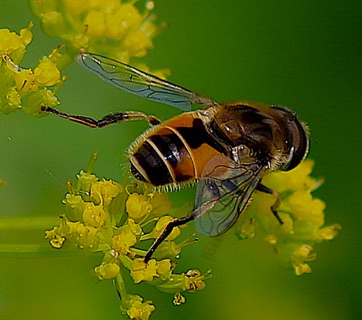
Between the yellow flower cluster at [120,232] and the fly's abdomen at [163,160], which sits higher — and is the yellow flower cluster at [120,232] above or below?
below

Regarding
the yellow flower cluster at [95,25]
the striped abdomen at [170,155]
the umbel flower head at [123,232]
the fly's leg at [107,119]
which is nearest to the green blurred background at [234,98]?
the yellow flower cluster at [95,25]

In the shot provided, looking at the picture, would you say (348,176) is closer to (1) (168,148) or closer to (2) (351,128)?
(2) (351,128)

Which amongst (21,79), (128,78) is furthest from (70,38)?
(21,79)

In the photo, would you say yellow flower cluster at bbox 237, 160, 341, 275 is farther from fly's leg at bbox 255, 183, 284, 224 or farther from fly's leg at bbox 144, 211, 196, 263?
fly's leg at bbox 144, 211, 196, 263

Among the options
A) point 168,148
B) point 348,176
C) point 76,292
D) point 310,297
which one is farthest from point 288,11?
point 168,148

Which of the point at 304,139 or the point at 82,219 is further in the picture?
the point at 304,139

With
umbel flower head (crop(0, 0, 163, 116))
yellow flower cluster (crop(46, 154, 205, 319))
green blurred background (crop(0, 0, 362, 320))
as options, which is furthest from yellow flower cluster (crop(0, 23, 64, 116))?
green blurred background (crop(0, 0, 362, 320))

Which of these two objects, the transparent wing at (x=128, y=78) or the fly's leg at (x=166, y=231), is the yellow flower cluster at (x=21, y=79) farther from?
the fly's leg at (x=166, y=231)
